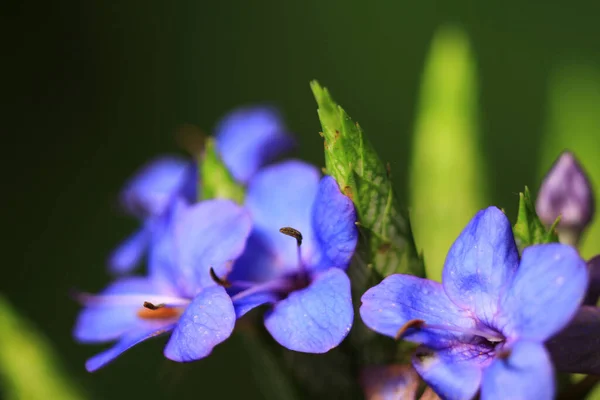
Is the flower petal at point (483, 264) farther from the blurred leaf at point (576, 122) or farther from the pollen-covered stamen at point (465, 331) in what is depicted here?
the blurred leaf at point (576, 122)

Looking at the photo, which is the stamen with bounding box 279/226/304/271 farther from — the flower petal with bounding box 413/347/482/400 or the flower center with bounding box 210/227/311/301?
the flower petal with bounding box 413/347/482/400

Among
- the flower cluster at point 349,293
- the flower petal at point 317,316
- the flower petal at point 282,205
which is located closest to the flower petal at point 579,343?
the flower cluster at point 349,293

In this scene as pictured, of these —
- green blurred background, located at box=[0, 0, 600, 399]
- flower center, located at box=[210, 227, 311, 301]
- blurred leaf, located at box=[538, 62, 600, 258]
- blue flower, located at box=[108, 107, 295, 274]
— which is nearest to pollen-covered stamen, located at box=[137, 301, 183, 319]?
flower center, located at box=[210, 227, 311, 301]

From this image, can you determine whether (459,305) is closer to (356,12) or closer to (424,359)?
(424,359)

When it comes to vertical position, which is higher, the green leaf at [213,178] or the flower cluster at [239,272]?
the green leaf at [213,178]

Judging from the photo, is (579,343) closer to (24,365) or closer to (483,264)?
(483,264)

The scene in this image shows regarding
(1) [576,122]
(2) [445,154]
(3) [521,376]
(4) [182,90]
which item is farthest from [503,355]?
(4) [182,90]
